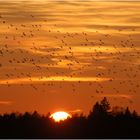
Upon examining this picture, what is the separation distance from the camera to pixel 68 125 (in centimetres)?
9406

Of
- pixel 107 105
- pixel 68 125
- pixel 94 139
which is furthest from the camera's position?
pixel 107 105

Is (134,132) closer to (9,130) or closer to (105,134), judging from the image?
(105,134)

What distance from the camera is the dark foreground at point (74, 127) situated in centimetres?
8856

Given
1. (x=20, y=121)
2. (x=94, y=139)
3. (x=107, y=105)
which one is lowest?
(x=94, y=139)

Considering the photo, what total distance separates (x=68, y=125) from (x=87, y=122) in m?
4.31

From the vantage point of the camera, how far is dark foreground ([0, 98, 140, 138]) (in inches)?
3487

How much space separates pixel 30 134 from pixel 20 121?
10.8m

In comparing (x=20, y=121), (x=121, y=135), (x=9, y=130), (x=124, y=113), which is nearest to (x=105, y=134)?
(x=121, y=135)

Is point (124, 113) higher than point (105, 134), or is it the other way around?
point (124, 113)

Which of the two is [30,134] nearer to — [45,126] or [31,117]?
[45,126]

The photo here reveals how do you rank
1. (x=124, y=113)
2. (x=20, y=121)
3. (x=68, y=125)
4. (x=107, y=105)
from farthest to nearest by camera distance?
1. (x=107, y=105)
2. (x=124, y=113)
3. (x=20, y=121)
4. (x=68, y=125)

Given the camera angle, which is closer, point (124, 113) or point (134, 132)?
point (134, 132)

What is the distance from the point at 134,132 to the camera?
87875 mm

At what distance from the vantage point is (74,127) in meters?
93.0
